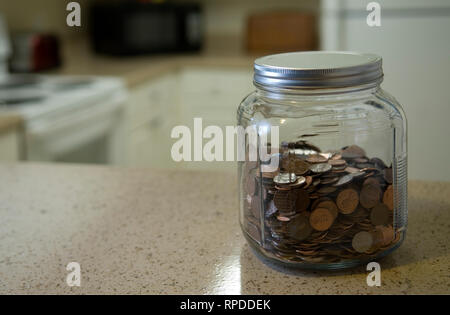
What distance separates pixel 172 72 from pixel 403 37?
1327 mm

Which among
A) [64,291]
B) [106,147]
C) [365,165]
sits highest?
[365,165]

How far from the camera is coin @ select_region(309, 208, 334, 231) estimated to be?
61cm

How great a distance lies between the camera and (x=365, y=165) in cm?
64

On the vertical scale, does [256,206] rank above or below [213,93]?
above

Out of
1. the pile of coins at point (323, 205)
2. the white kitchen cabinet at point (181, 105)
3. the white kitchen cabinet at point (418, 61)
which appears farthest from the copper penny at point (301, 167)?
the white kitchen cabinet at point (181, 105)

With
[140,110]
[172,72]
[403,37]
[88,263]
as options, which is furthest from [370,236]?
[172,72]

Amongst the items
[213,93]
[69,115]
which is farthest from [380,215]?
[213,93]

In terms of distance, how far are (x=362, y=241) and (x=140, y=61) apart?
99.1 inches

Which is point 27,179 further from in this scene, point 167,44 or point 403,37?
point 167,44

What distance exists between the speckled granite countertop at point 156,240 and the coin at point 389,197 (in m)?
0.07

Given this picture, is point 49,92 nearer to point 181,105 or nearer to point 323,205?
point 181,105

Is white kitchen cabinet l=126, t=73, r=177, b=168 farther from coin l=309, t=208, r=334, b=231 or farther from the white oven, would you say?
coin l=309, t=208, r=334, b=231

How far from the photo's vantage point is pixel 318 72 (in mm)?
597

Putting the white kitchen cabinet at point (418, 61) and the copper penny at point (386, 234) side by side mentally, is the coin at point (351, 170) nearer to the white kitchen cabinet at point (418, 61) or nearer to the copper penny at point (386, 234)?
the copper penny at point (386, 234)
